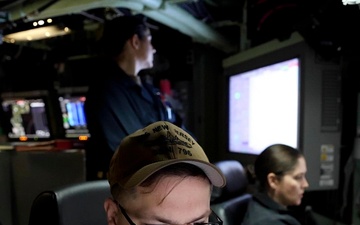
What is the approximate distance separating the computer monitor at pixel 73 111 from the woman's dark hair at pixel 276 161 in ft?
7.85

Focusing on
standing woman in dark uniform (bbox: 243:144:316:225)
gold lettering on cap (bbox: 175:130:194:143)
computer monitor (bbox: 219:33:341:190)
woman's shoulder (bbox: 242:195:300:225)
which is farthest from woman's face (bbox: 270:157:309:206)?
gold lettering on cap (bbox: 175:130:194:143)

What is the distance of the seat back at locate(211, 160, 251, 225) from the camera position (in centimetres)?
188

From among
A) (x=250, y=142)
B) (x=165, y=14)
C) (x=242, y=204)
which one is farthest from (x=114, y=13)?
(x=242, y=204)

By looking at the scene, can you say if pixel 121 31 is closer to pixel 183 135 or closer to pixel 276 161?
pixel 276 161

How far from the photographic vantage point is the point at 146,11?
262cm

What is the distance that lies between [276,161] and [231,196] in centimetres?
30

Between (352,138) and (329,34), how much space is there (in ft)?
2.12

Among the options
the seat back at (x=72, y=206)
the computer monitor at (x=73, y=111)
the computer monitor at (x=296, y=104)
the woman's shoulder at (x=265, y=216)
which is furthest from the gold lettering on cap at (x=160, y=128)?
the computer monitor at (x=73, y=111)

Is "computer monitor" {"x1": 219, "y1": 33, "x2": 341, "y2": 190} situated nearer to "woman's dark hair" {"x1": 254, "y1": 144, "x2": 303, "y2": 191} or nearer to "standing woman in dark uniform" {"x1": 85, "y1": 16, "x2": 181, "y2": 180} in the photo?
"woman's dark hair" {"x1": 254, "y1": 144, "x2": 303, "y2": 191}

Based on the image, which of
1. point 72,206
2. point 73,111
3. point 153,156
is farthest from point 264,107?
point 73,111

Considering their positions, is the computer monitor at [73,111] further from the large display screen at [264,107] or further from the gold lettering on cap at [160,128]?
the gold lettering on cap at [160,128]

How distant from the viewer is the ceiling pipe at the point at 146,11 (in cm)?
229

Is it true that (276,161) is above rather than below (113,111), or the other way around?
below

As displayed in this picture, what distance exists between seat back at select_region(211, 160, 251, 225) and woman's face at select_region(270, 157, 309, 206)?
0.19 metres
